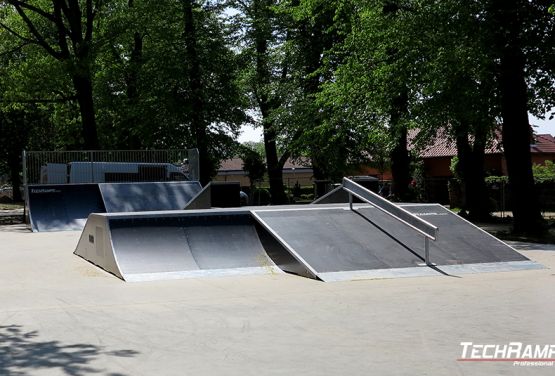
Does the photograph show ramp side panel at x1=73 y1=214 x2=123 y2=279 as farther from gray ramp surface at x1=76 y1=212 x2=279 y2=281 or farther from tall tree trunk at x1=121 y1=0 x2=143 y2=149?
tall tree trunk at x1=121 y1=0 x2=143 y2=149

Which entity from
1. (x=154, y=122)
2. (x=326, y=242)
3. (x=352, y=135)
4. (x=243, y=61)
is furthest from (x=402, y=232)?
(x=243, y=61)

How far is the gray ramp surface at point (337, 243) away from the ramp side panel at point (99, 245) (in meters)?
2.77

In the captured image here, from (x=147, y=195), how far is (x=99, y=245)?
1280cm

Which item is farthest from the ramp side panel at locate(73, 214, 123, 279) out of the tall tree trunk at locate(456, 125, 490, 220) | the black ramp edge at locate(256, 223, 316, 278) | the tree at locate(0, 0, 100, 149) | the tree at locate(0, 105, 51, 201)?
the tree at locate(0, 105, 51, 201)

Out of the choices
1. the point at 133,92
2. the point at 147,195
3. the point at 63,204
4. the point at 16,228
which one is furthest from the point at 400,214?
the point at 133,92

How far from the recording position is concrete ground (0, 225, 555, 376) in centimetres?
527

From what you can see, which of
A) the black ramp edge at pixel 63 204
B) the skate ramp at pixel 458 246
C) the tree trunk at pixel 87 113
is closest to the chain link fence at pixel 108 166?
the black ramp edge at pixel 63 204

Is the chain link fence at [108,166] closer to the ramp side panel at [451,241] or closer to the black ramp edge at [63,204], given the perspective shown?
the black ramp edge at [63,204]

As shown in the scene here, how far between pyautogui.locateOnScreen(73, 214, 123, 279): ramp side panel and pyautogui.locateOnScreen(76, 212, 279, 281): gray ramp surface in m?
0.02

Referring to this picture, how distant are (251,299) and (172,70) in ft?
86.7

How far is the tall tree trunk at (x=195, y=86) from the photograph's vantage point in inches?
1325

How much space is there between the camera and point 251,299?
27.1 feet

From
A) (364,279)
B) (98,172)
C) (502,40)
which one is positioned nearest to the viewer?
(364,279)

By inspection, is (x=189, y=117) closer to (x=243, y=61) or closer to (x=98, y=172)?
(x=243, y=61)
